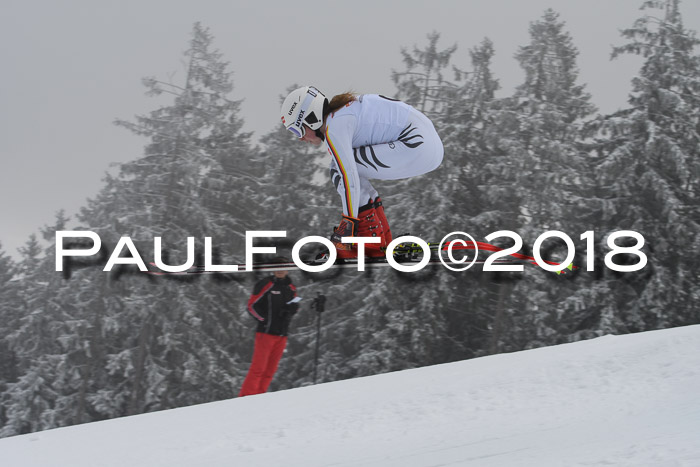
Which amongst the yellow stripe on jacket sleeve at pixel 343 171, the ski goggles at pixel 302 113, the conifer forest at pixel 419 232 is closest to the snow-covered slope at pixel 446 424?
the yellow stripe on jacket sleeve at pixel 343 171

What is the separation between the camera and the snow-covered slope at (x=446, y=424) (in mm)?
4340

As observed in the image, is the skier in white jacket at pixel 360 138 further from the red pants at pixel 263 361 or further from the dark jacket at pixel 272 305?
the red pants at pixel 263 361

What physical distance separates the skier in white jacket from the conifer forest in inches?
366

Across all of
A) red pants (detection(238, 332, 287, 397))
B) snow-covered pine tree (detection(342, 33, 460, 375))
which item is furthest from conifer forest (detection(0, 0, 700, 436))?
red pants (detection(238, 332, 287, 397))

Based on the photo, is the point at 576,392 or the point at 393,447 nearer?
the point at 393,447

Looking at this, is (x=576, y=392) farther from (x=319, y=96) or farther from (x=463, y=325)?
(x=463, y=325)

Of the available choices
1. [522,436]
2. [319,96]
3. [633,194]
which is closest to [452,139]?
[633,194]

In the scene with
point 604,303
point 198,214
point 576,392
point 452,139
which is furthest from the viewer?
point 198,214

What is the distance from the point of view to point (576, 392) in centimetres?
556

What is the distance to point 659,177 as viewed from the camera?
53.8 ft

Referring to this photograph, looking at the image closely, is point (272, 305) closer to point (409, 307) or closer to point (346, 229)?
point (346, 229)

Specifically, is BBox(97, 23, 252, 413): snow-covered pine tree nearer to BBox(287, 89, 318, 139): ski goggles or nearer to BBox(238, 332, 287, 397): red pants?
BBox(238, 332, 287, 397): red pants

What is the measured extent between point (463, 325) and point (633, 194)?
5.96 m

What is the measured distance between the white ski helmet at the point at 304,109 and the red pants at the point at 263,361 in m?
2.96
